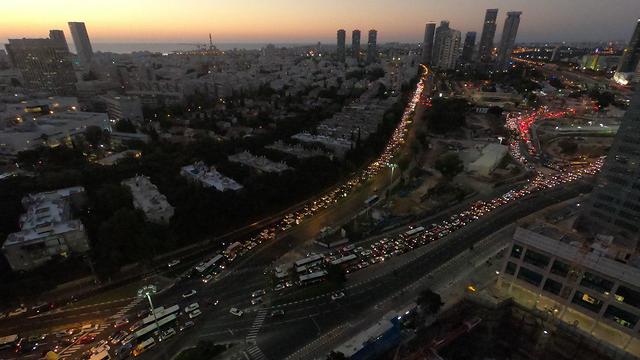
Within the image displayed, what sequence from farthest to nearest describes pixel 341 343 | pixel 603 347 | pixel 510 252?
pixel 510 252, pixel 341 343, pixel 603 347

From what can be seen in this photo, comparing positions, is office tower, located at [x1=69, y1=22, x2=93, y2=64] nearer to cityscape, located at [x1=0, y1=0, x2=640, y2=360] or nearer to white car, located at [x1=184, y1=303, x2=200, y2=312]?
cityscape, located at [x1=0, y1=0, x2=640, y2=360]

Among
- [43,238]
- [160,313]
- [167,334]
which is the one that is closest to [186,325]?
[167,334]

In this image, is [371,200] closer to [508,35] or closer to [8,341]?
[8,341]

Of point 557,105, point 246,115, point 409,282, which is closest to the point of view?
point 409,282

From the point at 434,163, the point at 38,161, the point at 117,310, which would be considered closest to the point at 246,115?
the point at 38,161

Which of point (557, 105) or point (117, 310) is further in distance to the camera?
point (557, 105)

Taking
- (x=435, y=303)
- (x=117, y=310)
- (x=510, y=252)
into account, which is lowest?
(x=117, y=310)

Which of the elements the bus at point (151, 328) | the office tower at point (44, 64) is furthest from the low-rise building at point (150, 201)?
the office tower at point (44, 64)

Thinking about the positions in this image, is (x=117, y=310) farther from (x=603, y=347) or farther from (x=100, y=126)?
(x=100, y=126)
